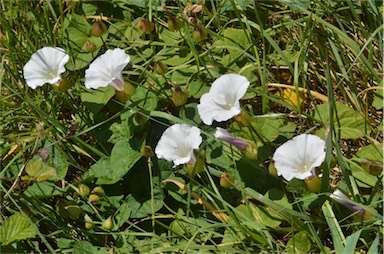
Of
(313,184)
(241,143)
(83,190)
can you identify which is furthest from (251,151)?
(83,190)

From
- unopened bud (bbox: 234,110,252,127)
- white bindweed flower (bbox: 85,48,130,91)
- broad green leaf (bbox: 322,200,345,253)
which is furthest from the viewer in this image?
white bindweed flower (bbox: 85,48,130,91)

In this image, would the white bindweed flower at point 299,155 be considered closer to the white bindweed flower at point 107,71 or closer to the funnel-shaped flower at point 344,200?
the funnel-shaped flower at point 344,200

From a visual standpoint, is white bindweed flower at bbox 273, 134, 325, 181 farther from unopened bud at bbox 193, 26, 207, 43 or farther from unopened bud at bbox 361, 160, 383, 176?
unopened bud at bbox 193, 26, 207, 43

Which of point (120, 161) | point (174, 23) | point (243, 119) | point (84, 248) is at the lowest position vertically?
point (84, 248)

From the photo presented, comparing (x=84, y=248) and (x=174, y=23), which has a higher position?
(x=174, y=23)

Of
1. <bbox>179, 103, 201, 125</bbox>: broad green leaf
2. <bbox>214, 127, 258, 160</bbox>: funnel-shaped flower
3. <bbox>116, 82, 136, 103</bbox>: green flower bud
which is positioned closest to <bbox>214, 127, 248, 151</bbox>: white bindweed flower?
<bbox>214, 127, 258, 160</bbox>: funnel-shaped flower

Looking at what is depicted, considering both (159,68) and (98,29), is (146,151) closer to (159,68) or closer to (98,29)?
(159,68)
